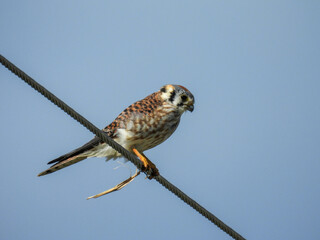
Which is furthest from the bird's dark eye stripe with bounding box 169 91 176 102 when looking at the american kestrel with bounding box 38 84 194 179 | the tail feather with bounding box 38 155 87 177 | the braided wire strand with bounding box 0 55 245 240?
the braided wire strand with bounding box 0 55 245 240

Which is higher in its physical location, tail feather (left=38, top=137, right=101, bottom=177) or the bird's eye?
the bird's eye

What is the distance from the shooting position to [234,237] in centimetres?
489

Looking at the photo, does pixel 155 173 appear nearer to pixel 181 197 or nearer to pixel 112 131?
pixel 112 131

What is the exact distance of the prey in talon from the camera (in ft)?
21.9

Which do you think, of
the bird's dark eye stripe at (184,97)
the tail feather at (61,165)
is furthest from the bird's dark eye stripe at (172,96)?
the tail feather at (61,165)

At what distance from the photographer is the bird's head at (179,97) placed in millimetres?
6953

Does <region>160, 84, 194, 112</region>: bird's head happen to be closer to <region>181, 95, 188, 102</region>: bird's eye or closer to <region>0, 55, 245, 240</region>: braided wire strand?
<region>181, 95, 188, 102</region>: bird's eye

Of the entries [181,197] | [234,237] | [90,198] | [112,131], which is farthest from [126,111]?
[234,237]

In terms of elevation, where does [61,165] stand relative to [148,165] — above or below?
above

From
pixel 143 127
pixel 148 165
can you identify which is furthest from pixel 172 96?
pixel 148 165

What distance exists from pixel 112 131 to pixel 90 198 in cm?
115

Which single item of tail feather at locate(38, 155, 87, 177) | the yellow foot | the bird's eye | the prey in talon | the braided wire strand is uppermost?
the bird's eye

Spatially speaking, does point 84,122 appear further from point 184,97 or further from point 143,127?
point 184,97

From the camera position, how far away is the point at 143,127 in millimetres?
6672
